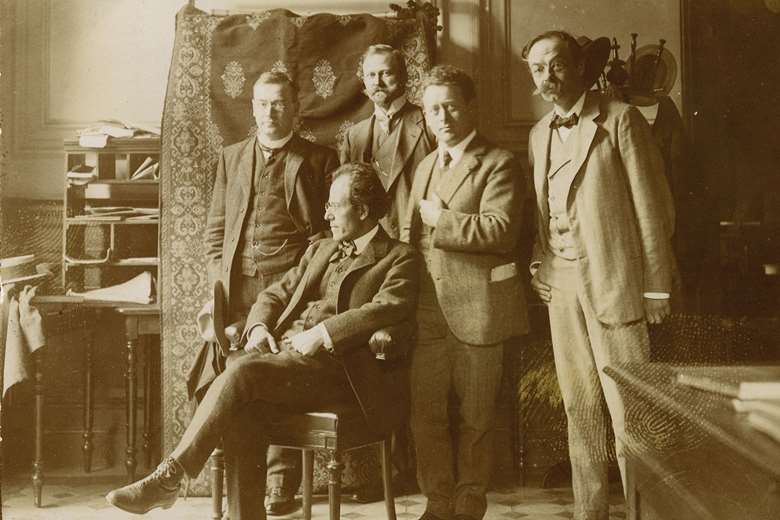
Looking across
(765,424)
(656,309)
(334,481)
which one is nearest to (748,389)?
(765,424)

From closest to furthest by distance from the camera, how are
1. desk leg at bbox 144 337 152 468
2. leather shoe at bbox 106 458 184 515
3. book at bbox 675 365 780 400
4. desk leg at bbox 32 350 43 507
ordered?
book at bbox 675 365 780 400 < leather shoe at bbox 106 458 184 515 < desk leg at bbox 32 350 43 507 < desk leg at bbox 144 337 152 468

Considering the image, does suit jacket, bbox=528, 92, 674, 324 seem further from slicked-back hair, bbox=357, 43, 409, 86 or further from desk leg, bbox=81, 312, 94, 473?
desk leg, bbox=81, 312, 94, 473

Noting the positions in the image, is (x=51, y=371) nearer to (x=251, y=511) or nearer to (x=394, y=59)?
(x=251, y=511)

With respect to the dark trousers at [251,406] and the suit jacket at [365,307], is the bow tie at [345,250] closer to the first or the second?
the suit jacket at [365,307]

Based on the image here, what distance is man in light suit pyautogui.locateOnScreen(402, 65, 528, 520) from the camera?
2.79 metres

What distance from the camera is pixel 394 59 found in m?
3.06

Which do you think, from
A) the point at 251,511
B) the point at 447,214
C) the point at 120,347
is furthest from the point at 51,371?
the point at 447,214

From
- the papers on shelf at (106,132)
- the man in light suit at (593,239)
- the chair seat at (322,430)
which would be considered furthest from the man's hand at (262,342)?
the papers on shelf at (106,132)

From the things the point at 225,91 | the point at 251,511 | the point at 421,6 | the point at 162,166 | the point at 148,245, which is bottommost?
the point at 251,511

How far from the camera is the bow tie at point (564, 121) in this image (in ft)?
8.76

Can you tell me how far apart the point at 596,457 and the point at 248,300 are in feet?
4.28

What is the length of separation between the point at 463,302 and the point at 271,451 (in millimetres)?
983

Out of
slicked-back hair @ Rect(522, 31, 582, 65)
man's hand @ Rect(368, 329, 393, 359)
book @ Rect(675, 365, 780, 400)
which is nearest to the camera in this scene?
book @ Rect(675, 365, 780, 400)

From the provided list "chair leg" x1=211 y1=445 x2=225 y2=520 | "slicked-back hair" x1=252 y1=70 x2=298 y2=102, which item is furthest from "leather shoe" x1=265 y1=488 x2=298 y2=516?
"slicked-back hair" x1=252 y1=70 x2=298 y2=102
